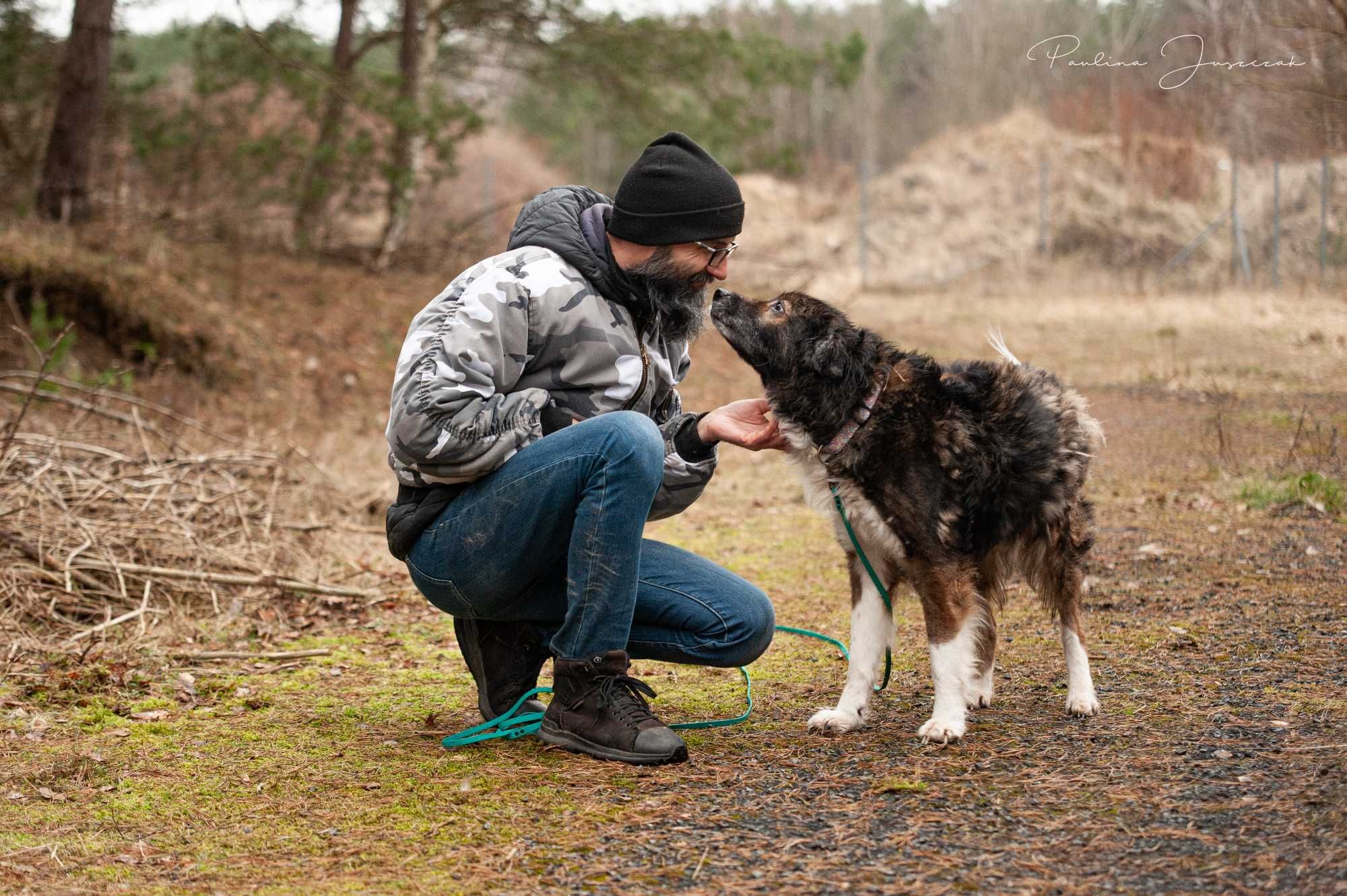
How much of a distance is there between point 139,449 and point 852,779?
217 inches

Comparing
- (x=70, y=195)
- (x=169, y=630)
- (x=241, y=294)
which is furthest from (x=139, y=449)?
(x=241, y=294)

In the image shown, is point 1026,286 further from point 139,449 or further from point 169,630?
point 169,630

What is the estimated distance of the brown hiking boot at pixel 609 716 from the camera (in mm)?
3234

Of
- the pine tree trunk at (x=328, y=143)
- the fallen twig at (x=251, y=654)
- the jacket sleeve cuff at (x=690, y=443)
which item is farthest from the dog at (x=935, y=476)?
the pine tree trunk at (x=328, y=143)

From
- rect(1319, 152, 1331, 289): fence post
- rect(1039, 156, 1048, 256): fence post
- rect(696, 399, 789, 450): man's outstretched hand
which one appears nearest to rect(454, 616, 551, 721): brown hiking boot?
rect(696, 399, 789, 450): man's outstretched hand

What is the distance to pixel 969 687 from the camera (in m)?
3.47

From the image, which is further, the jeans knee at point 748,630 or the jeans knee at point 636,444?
the jeans knee at point 748,630

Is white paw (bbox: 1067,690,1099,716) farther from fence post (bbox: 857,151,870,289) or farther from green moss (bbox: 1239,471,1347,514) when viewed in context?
fence post (bbox: 857,151,870,289)

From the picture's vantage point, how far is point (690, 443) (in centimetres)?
360

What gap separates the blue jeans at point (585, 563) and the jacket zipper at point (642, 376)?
0.88 feet

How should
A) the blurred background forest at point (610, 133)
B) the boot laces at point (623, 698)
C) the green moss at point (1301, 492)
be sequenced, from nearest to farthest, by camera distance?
1. the boot laces at point (623, 698)
2. the green moss at point (1301, 492)
3. the blurred background forest at point (610, 133)

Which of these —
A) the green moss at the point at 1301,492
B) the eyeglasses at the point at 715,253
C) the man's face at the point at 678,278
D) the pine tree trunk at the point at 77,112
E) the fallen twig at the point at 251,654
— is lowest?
the fallen twig at the point at 251,654

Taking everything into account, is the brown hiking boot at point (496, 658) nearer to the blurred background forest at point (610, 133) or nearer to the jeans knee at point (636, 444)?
the jeans knee at point (636, 444)

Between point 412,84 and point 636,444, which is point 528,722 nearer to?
point 636,444
